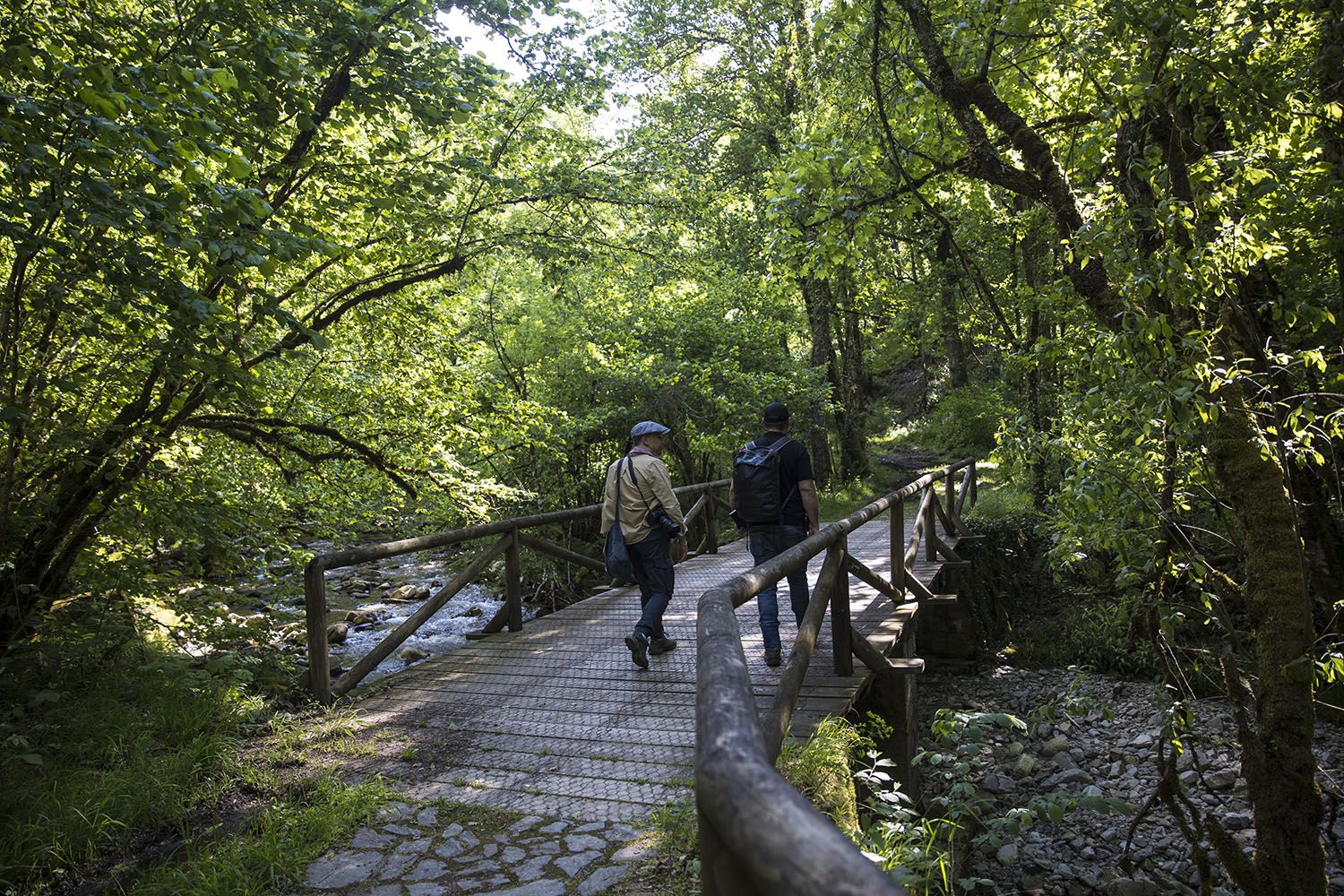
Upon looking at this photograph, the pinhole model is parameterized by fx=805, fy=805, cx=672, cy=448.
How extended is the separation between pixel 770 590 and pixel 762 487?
0.76m

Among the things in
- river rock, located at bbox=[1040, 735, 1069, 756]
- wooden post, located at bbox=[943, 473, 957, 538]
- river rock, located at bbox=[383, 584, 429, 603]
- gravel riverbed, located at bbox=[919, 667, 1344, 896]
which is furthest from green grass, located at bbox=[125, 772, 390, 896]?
river rock, located at bbox=[383, 584, 429, 603]

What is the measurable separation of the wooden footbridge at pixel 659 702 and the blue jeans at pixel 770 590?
188mm

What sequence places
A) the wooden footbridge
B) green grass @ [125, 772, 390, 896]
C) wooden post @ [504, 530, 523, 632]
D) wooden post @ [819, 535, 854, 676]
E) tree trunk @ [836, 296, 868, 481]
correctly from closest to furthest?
the wooden footbridge < green grass @ [125, 772, 390, 896] < wooden post @ [819, 535, 854, 676] < wooden post @ [504, 530, 523, 632] < tree trunk @ [836, 296, 868, 481]

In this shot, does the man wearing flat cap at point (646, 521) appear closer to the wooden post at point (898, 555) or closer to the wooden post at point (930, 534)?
the wooden post at point (898, 555)

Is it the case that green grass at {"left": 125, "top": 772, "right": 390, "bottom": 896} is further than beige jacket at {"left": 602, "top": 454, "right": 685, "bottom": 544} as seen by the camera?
No

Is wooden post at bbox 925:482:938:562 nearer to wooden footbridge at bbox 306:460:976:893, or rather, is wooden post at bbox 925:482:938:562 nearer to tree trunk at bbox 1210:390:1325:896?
wooden footbridge at bbox 306:460:976:893

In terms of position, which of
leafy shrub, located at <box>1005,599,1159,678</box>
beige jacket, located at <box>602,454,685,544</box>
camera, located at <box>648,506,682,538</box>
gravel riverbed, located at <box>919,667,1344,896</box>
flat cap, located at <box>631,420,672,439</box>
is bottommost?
gravel riverbed, located at <box>919,667,1344,896</box>

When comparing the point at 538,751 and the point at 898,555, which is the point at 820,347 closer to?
the point at 898,555

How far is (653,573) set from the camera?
6406mm

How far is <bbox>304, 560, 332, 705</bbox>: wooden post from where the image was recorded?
5637 millimetres

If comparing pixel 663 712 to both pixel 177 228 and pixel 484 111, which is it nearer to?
pixel 177 228

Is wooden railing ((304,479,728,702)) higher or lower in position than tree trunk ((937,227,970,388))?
lower

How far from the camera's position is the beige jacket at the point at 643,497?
20.6 ft

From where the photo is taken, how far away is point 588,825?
12.4 feet
